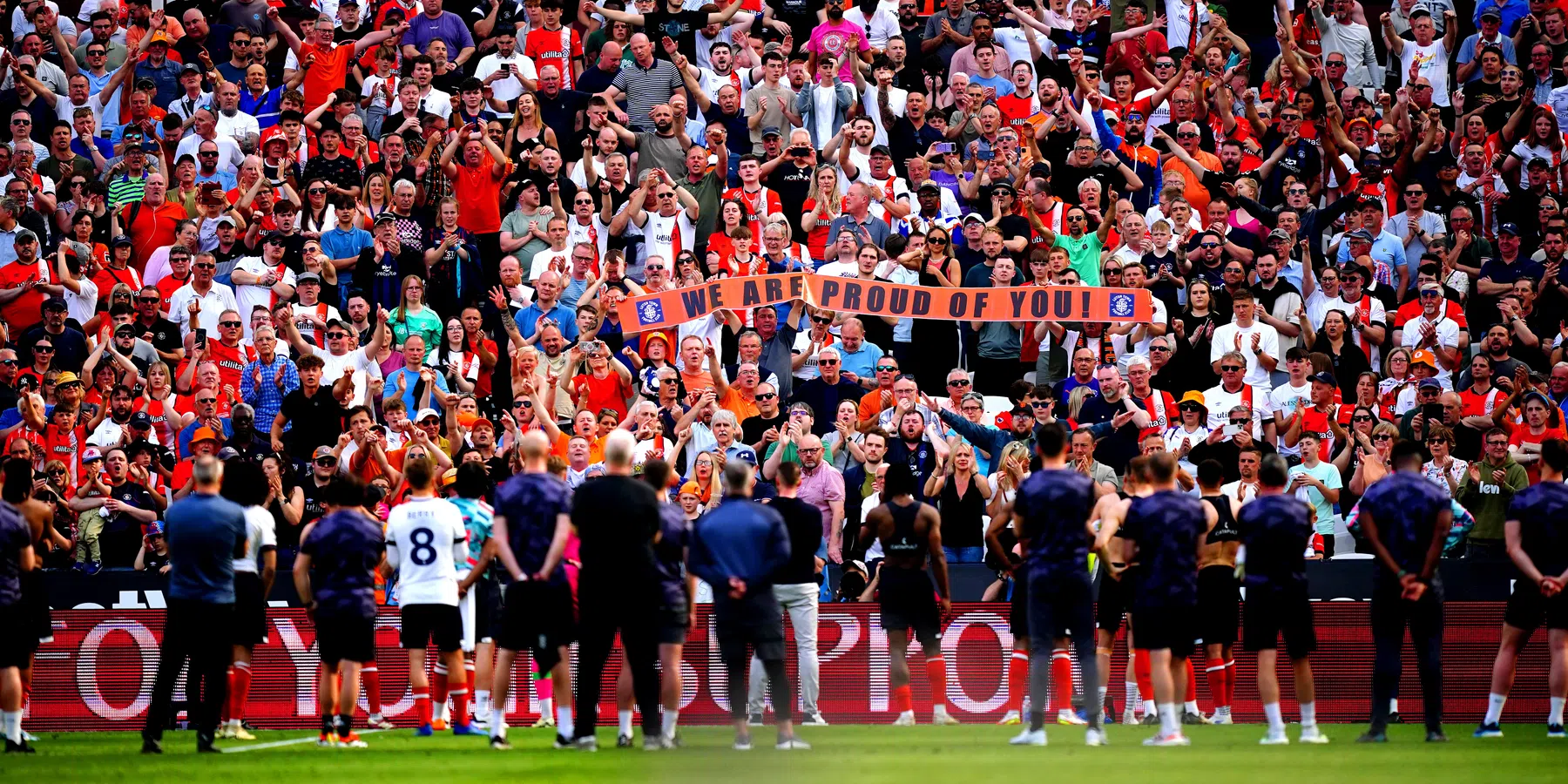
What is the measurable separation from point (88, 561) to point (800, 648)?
263 inches

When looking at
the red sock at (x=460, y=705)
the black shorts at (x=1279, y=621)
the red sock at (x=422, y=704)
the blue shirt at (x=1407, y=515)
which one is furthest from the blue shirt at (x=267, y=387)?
the blue shirt at (x=1407, y=515)

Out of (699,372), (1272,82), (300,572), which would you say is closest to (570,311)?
(699,372)

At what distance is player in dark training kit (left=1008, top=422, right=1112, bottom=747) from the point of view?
521 inches

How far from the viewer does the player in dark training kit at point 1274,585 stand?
13562mm

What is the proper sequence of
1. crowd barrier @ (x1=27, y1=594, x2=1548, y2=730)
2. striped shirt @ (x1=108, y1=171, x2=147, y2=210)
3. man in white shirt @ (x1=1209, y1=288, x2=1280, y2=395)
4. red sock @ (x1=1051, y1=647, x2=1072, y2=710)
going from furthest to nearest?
striped shirt @ (x1=108, y1=171, x2=147, y2=210) → man in white shirt @ (x1=1209, y1=288, x2=1280, y2=395) → crowd barrier @ (x1=27, y1=594, x2=1548, y2=730) → red sock @ (x1=1051, y1=647, x2=1072, y2=710)

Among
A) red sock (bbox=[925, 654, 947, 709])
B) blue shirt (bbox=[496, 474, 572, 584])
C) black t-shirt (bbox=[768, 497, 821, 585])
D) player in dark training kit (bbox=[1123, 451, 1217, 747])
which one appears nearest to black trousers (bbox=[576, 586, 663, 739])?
blue shirt (bbox=[496, 474, 572, 584])

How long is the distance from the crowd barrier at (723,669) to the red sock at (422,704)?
5.65ft

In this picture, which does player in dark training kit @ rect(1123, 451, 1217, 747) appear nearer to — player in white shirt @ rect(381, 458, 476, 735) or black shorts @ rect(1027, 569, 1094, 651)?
black shorts @ rect(1027, 569, 1094, 651)

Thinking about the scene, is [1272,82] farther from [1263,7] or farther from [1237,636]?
[1237,636]

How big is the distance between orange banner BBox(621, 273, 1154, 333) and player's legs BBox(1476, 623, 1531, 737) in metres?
6.64

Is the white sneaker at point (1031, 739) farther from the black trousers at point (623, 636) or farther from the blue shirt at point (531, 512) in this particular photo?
the blue shirt at point (531, 512)

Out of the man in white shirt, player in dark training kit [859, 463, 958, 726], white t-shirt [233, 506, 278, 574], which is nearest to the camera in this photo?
white t-shirt [233, 506, 278, 574]

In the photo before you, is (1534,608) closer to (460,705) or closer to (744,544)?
(744,544)

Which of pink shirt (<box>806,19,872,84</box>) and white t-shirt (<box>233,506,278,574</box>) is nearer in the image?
white t-shirt (<box>233,506,278,574</box>)
